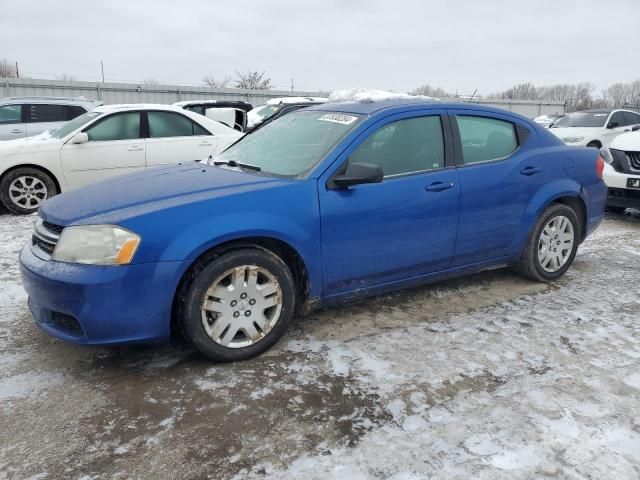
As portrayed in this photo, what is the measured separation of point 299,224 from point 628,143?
5.94m

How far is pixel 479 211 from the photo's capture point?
392cm

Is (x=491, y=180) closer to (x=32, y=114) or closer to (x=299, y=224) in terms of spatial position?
(x=299, y=224)

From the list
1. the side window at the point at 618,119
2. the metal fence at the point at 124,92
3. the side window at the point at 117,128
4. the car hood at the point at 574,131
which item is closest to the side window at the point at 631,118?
the side window at the point at 618,119

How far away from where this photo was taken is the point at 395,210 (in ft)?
11.5

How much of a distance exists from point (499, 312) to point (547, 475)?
1843 millimetres

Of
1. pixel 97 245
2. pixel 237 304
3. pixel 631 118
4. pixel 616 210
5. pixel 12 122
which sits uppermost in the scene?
pixel 631 118

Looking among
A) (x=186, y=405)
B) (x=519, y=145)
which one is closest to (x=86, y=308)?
(x=186, y=405)

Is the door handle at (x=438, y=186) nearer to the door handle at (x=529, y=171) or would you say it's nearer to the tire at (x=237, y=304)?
the door handle at (x=529, y=171)

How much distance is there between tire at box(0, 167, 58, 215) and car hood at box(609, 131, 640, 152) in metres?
7.75

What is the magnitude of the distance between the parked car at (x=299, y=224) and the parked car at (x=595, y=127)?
9217mm

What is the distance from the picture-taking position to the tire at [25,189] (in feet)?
22.8

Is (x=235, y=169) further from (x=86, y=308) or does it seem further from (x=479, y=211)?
(x=479, y=211)

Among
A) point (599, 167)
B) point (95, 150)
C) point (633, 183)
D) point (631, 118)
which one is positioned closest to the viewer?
point (599, 167)

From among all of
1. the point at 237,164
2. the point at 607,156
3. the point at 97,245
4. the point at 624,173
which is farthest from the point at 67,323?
the point at 607,156
